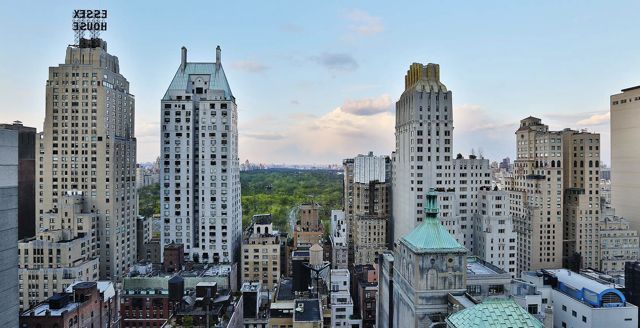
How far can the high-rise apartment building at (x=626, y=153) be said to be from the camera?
121656mm

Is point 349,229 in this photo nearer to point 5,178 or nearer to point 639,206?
point 639,206

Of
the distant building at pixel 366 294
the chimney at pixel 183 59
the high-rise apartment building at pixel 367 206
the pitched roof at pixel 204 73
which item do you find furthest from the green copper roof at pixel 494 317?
the chimney at pixel 183 59

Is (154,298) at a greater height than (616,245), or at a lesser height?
lesser

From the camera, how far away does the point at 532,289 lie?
69.9m

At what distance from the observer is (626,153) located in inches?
4948

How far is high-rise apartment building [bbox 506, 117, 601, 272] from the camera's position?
10400 cm

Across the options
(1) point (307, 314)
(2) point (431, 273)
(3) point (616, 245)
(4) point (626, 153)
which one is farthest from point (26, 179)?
(4) point (626, 153)

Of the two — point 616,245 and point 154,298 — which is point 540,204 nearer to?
point 616,245

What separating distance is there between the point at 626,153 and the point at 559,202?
1479 inches

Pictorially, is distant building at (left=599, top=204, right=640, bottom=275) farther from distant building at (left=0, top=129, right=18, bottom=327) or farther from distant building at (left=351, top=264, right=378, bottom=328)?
distant building at (left=0, top=129, right=18, bottom=327)

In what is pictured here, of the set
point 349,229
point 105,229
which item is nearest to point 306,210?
point 349,229

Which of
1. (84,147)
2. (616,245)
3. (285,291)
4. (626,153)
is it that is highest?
(84,147)

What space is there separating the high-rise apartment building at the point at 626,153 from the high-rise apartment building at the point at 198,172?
347 feet

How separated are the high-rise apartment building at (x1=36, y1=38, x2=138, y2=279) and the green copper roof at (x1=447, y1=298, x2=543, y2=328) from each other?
272 ft
